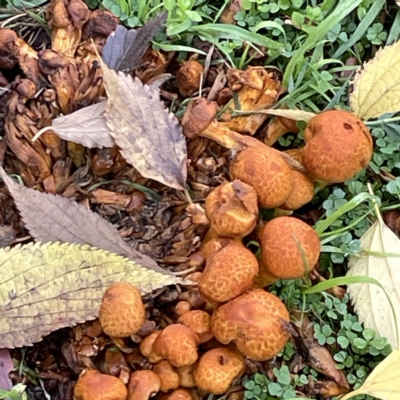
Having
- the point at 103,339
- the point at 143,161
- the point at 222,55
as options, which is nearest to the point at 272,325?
the point at 103,339

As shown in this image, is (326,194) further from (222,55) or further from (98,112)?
(98,112)

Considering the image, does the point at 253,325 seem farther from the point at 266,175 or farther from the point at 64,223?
the point at 64,223

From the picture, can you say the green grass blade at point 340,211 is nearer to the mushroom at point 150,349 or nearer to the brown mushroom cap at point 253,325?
the brown mushroom cap at point 253,325

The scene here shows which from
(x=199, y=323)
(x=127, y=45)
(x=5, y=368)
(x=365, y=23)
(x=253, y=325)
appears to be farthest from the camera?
(x=365, y=23)

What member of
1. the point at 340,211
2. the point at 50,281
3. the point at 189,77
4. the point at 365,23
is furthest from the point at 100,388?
the point at 365,23

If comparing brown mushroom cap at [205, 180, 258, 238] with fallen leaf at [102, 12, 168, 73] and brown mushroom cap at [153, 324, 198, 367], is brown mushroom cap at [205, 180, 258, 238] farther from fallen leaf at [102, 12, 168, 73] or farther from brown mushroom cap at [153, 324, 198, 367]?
fallen leaf at [102, 12, 168, 73]

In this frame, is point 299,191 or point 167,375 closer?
point 167,375
